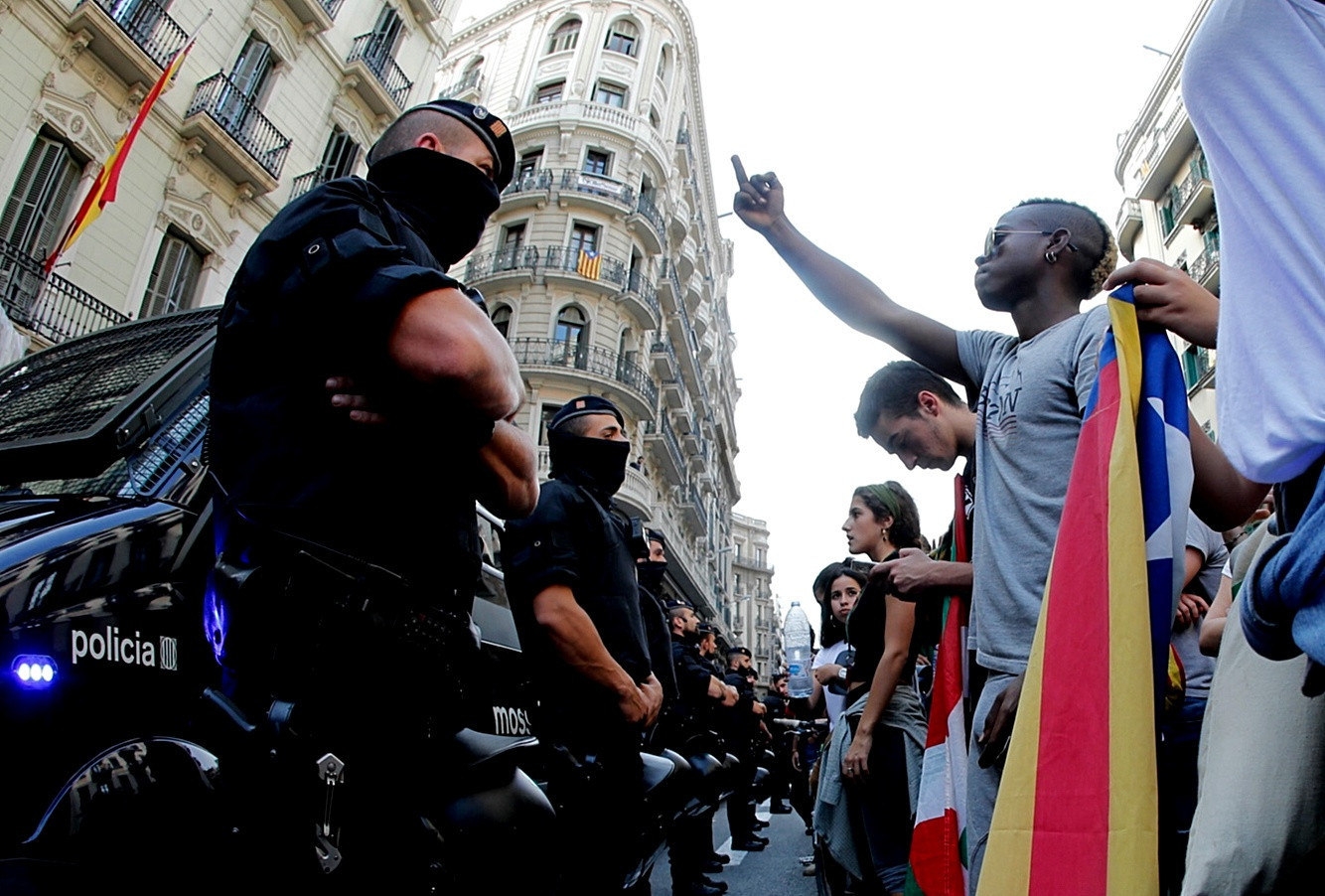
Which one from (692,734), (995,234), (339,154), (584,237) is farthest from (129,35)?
(584,237)

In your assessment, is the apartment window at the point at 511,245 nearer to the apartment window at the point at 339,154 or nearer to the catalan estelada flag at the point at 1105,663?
the apartment window at the point at 339,154

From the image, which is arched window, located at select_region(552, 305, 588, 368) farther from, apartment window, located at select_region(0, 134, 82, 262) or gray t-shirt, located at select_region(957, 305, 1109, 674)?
gray t-shirt, located at select_region(957, 305, 1109, 674)

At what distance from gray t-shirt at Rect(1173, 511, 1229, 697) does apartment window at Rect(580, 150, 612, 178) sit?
87.3ft

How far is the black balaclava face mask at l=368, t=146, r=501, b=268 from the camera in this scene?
65.9 inches

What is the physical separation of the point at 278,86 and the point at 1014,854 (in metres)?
17.3

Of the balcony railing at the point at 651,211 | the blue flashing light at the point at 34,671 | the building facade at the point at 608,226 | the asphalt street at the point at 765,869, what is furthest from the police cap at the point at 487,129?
the balcony railing at the point at 651,211

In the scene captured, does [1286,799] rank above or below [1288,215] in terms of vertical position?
below

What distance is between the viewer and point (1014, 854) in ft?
3.64

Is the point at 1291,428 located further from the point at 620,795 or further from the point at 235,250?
the point at 235,250

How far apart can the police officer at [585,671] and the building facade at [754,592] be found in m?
68.6

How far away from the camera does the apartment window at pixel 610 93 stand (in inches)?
1158

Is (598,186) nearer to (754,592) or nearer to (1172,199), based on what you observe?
(1172,199)

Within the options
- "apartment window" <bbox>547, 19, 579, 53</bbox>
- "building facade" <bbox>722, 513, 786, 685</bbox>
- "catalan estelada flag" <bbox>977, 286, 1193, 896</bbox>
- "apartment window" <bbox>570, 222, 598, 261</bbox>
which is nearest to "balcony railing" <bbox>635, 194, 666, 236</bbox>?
"apartment window" <bbox>570, 222, 598, 261</bbox>

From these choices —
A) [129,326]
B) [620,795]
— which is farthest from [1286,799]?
[129,326]
